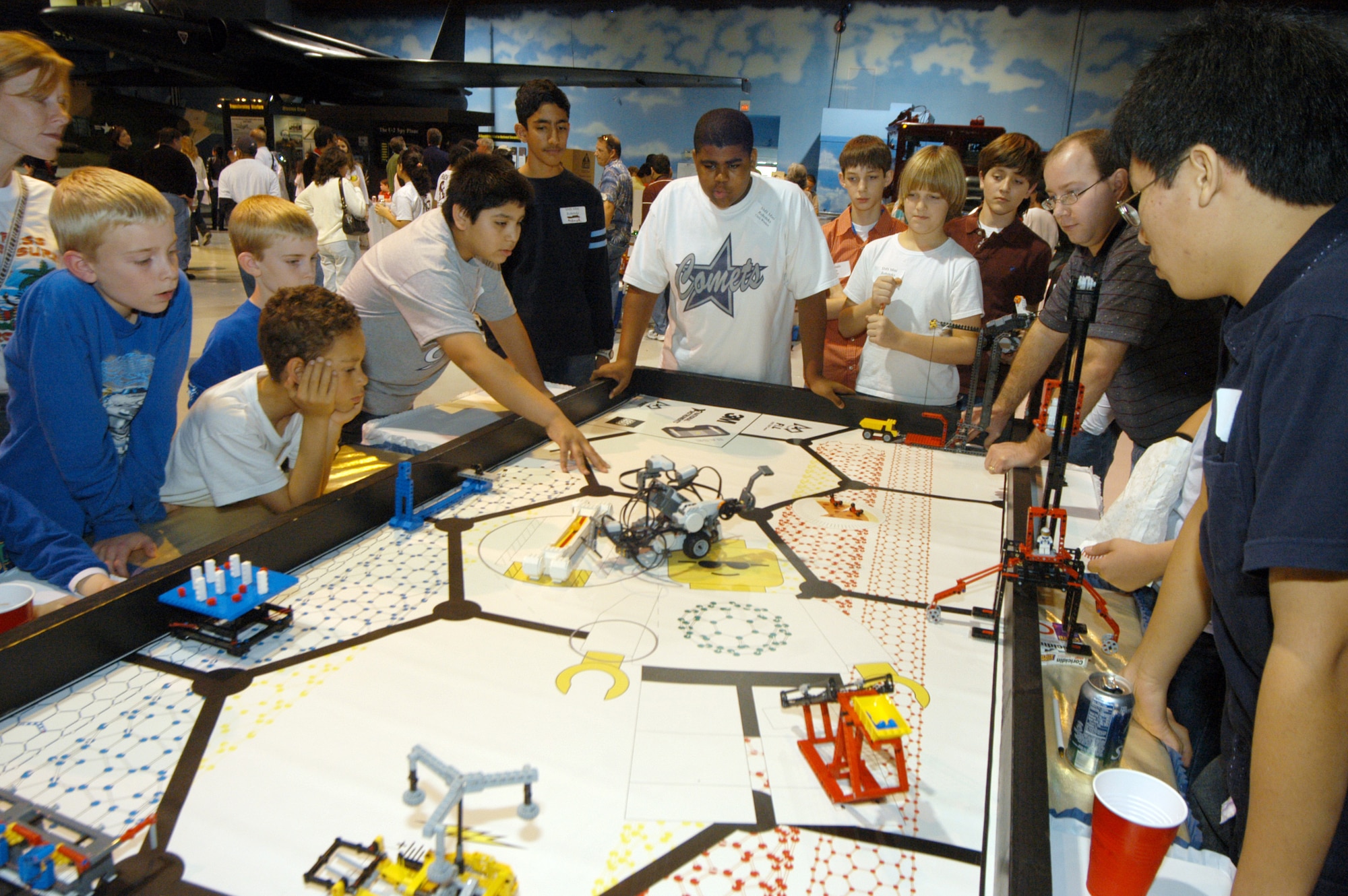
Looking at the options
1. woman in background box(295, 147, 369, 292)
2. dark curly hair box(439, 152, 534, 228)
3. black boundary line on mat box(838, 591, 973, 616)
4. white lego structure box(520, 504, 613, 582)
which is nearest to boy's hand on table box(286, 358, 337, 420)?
white lego structure box(520, 504, 613, 582)

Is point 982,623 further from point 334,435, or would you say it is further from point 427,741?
point 334,435

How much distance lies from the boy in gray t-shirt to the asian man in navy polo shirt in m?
1.32

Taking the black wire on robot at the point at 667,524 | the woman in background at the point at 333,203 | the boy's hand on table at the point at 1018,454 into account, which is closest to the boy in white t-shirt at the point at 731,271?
the boy's hand on table at the point at 1018,454

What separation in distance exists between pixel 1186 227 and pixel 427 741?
104cm

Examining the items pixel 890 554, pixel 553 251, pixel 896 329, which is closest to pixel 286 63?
pixel 553 251

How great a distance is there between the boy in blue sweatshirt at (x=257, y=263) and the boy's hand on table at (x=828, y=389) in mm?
1464

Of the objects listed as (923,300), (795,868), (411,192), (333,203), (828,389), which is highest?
(411,192)

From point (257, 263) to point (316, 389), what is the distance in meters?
0.91

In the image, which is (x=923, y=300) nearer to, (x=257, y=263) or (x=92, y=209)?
(x=257, y=263)

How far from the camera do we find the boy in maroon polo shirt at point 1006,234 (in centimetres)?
290

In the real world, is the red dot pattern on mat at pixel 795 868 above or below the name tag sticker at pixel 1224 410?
below

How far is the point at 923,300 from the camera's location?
7.83ft

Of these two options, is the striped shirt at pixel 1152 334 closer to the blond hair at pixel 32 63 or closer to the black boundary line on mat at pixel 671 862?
the black boundary line on mat at pixel 671 862

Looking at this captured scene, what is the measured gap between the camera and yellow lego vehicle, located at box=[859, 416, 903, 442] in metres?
2.23
